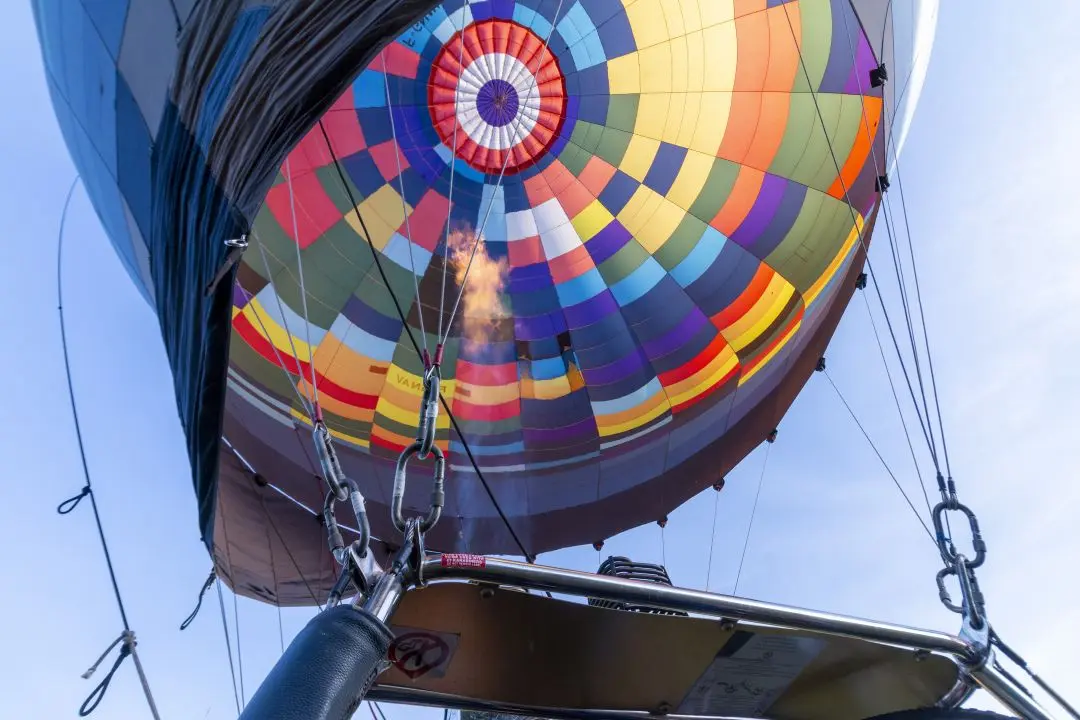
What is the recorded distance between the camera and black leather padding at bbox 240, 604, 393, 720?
1.70 m

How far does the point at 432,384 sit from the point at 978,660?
73.5 inches

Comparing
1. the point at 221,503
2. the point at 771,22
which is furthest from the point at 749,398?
the point at 221,503

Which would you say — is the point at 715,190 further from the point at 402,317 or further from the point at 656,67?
the point at 402,317

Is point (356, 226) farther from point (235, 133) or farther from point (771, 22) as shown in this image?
point (235, 133)

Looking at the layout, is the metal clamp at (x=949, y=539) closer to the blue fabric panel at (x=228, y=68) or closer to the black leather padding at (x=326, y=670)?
the black leather padding at (x=326, y=670)

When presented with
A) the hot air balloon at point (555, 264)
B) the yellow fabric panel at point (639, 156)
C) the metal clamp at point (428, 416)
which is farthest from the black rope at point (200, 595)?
the yellow fabric panel at point (639, 156)

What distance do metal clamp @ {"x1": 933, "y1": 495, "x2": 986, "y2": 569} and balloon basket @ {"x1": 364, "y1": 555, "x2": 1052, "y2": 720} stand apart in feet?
1.72

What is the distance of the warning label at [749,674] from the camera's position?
2.53 metres

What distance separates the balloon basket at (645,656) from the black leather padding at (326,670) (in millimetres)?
281

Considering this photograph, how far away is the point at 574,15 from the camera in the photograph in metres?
6.74

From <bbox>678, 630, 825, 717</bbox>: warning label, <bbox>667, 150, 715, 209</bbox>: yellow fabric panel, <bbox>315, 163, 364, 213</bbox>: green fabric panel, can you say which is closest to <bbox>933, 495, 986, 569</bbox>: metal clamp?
<bbox>678, 630, 825, 717</bbox>: warning label

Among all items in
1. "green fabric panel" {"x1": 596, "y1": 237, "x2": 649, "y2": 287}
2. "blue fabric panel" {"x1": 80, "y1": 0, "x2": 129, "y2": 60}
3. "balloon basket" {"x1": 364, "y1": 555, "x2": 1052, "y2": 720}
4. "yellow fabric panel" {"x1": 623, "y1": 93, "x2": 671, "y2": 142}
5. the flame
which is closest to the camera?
"balloon basket" {"x1": 364, "y1": 555, "x2": 1052, "y2": 720}

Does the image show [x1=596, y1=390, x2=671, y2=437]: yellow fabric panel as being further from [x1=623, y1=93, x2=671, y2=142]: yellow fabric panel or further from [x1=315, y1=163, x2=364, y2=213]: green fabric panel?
[x1=315, y1=163, x2=364, y2=213]: green fabric panel

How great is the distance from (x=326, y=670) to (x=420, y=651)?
1.99ft
